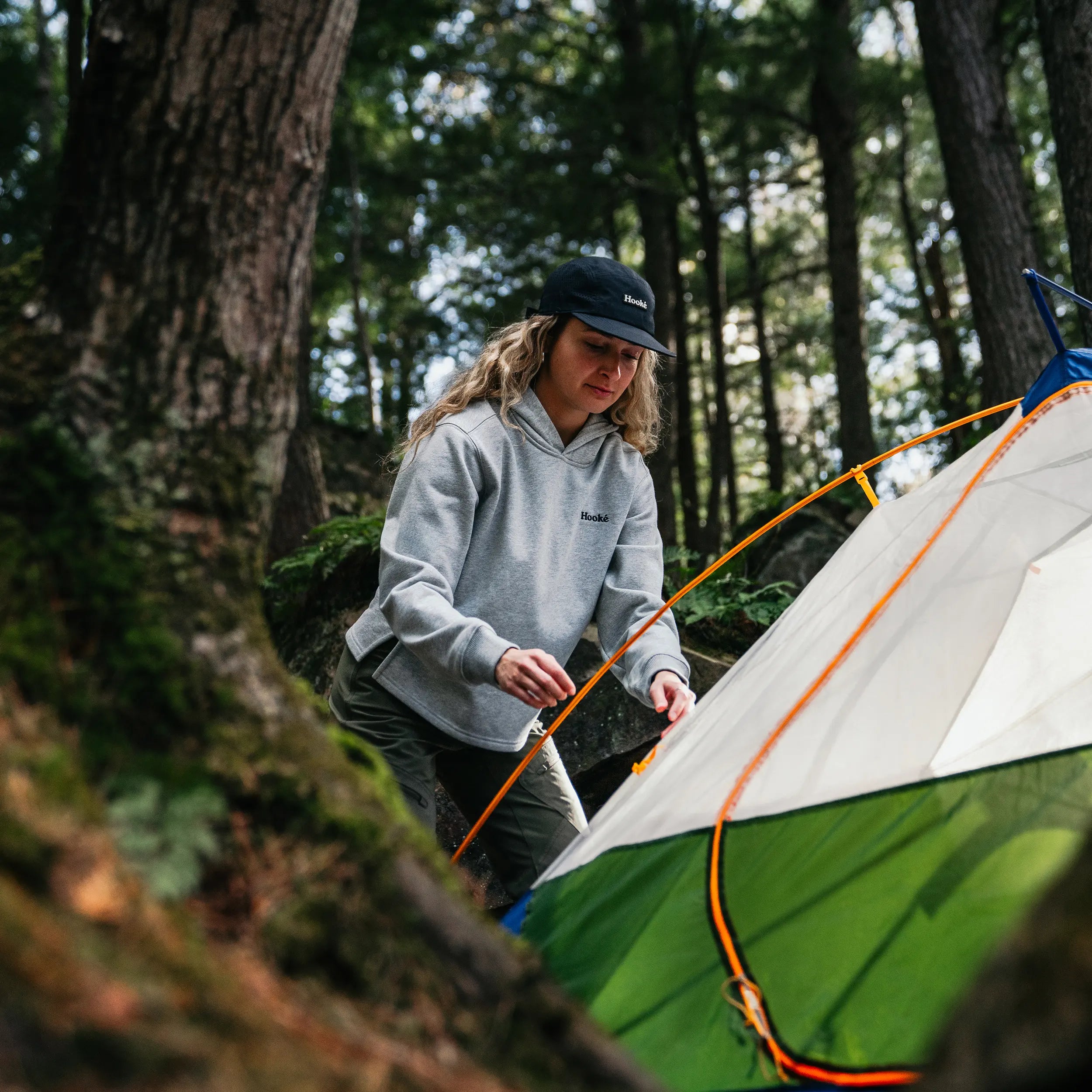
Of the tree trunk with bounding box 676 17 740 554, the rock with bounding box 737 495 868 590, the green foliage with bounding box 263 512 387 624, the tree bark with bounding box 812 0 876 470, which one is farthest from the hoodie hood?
the tree trunk with bounding box 676 17 740 554

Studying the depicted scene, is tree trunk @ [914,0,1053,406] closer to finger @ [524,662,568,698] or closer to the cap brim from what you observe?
the cap brim

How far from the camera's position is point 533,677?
2.17 m

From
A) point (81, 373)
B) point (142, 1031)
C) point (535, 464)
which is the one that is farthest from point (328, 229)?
point (142, 1031)

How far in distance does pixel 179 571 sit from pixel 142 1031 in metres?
0.77

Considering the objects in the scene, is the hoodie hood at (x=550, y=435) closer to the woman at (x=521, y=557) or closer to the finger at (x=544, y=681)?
the woman at (x=521, y=557)

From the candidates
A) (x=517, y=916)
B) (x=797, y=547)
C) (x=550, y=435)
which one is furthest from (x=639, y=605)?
(x=797, y=547)

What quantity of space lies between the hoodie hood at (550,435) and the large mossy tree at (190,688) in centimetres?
108

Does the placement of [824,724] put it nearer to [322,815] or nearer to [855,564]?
[855,564]

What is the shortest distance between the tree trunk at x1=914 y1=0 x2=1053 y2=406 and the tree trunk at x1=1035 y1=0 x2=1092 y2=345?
1.25 metres

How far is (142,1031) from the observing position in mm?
854

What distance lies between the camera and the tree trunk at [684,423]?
36.0 ft

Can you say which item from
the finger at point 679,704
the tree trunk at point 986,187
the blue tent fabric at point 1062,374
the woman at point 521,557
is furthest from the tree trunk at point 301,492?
the blue tent fabric at point 1062,374

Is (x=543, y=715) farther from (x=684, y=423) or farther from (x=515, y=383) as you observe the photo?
(x=684, y=423)

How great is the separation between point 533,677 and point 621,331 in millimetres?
1062
